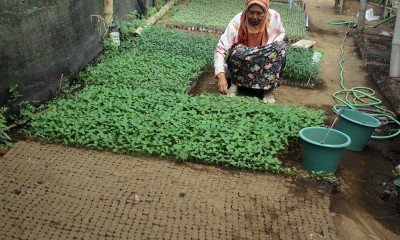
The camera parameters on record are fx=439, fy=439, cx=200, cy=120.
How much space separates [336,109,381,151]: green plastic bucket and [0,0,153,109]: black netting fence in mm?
3421

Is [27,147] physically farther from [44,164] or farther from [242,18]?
[242,18]

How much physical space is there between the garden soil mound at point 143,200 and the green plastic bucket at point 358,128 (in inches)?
43.8

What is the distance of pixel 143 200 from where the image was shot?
3.49 metres

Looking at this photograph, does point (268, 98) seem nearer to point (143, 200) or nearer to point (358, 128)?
point (358, 128)

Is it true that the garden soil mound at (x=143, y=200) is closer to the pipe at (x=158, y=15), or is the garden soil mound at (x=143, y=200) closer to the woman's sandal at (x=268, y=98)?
the woman's sandal at (x=268, y=98)

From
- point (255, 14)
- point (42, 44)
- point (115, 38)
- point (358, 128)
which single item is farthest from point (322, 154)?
point (115, 38)

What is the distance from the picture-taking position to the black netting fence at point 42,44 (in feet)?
14.8

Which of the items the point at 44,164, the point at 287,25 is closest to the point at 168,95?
the point at 44,164

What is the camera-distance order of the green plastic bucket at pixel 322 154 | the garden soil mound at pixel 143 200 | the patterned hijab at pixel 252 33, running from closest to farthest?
the garden soil mound at pixel 143 200, the green plastic bucket at pixel 322 154, the patterned hijab at pixel 252 33

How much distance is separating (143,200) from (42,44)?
253cm

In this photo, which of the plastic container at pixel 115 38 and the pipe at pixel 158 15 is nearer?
the plastic container at pixel 115 38

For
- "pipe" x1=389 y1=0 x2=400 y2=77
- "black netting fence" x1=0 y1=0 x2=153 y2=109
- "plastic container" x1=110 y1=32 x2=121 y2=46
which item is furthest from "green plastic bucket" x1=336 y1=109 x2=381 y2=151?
"plastic container" x1=110 y1=32 x2=121 y2=46

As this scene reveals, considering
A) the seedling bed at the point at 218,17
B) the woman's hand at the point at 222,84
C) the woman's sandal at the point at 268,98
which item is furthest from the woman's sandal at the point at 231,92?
the seedling bed at the point at 218,17

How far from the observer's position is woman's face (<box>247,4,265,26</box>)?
535 centimetres
